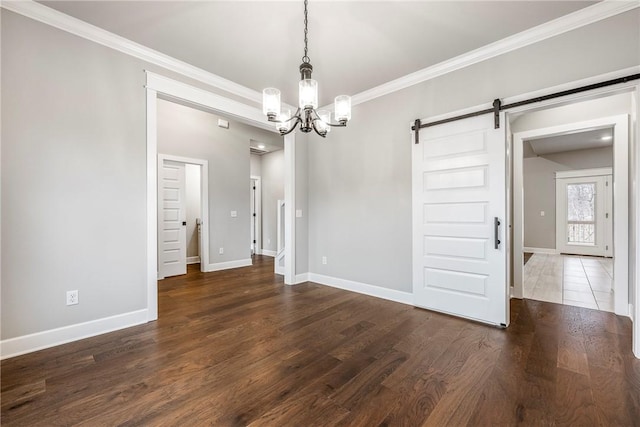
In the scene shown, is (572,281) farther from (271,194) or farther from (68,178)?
(68,178)

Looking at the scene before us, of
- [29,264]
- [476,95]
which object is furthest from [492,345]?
[29,264]

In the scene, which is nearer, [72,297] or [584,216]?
[72,297]

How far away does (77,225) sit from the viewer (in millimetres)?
2516

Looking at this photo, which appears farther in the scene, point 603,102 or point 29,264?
point 603,102

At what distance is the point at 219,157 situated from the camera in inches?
225

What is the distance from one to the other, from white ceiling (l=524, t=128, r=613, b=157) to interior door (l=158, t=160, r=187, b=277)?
7.63m

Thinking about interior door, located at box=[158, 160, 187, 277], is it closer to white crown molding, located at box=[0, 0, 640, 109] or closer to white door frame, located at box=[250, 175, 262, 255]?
white crown molding, located at box=[0, 0, 640, 109]

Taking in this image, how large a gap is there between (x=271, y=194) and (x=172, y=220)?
9.57ft

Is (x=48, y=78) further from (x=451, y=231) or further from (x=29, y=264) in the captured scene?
(x=451, y=231)

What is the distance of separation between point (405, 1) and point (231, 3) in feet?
4.72

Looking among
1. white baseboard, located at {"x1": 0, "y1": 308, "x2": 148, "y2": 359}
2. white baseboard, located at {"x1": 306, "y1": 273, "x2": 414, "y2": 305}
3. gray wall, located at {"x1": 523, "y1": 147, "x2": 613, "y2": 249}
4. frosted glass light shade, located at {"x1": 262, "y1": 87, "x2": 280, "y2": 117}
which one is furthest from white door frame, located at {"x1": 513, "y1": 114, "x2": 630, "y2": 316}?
gray wall, located at {"x1": 523, "y1": 147, "x2": 613, "y2": 249}

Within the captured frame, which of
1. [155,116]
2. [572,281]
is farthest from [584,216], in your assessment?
[155,116]

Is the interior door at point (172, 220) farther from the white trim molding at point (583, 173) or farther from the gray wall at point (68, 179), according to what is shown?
the white trim molding at point (583, 173)

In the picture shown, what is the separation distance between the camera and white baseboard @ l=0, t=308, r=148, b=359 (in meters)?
2.22
